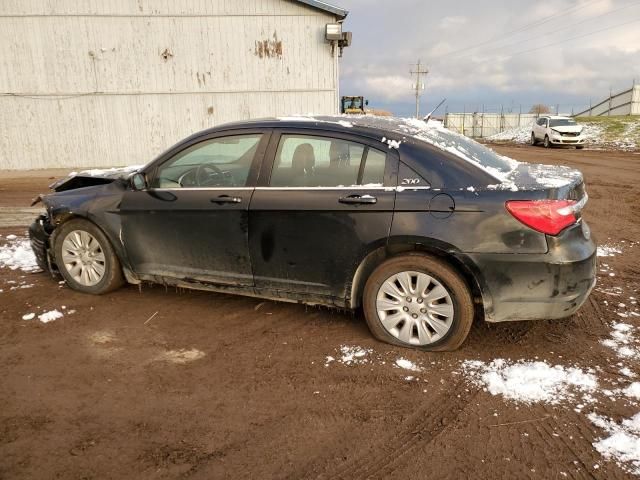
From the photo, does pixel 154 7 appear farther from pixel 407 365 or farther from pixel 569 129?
pixel 569 129

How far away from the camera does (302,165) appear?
3748 millimetres

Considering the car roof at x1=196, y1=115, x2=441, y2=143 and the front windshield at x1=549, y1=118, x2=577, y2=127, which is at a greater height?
the front windshield at x1=549, y1=118, x2=577, y2=127

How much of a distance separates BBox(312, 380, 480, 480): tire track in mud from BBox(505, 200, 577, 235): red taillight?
112cm

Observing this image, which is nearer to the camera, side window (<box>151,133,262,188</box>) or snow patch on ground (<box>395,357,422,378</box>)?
snow patch on ground (<box>395,357,422,378</box>)

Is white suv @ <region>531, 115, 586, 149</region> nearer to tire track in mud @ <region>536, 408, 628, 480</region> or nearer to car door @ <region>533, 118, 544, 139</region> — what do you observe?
car door @ <region>533, 118, 544, 139</region>

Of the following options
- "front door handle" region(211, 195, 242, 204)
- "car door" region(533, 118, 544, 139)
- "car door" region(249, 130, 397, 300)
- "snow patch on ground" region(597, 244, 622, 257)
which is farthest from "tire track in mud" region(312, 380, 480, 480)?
"car door" region(533, 118, 544, 139)

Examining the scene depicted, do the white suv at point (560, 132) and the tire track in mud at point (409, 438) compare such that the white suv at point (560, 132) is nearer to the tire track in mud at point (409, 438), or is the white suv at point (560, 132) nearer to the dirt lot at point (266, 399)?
the dirt lot at point (266, 399)

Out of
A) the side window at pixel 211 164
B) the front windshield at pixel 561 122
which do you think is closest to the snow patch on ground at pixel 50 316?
the side window at pixel 211 164

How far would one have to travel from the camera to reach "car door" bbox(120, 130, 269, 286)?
12.8 ft

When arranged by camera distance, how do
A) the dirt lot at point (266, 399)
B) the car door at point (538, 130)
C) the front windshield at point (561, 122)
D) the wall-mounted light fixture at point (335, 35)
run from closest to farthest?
the dirt lot at point (266, 399), the wall-mounted light fixture at point (335, 35), the front windshield at point (561, 122), the car door at point (538, 130)

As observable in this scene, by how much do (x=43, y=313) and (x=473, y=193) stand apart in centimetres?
372

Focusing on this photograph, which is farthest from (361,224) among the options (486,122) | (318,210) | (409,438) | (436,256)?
(486,122)

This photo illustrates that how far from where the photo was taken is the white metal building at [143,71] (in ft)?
45.4

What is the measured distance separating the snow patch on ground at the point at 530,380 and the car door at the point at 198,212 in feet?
6.21
